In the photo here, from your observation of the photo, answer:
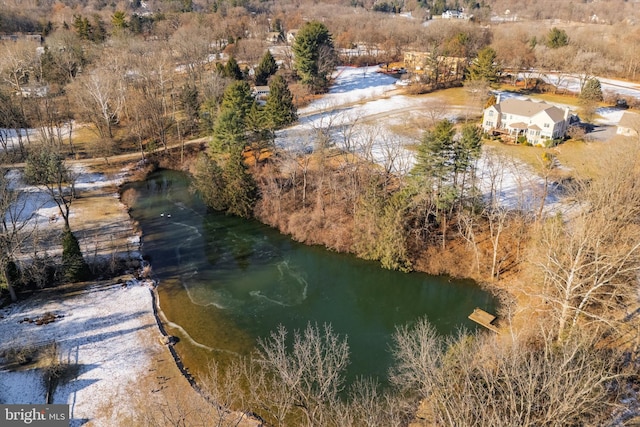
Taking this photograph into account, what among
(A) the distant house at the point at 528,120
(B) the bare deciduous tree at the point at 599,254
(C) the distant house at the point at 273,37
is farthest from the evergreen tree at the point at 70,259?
(C) the distant house at the point at 273,37

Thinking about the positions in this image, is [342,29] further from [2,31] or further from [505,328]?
[505,328]

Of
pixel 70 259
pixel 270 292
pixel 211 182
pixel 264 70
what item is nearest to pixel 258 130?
pixel 211 182

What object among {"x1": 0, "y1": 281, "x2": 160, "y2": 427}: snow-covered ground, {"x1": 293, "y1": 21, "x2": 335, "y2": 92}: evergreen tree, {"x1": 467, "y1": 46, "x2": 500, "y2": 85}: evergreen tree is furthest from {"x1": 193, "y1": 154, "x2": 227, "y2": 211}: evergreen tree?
{"x1": 467, "y1": 46, "x2": 500, "y2": 85}: evergreen tree

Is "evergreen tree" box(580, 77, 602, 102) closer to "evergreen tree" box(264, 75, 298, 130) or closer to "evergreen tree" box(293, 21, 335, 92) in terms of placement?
"evergreen tree" box(264, 75, 298, 130)

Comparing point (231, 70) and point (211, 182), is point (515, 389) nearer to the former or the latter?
point (211, 182)

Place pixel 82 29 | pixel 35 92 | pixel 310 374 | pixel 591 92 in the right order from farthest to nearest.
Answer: pixel 82 29
pixel 35 92
pixel 591 92
pixel 310 374

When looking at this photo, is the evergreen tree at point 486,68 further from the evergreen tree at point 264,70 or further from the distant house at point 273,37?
the distant house at point 273,37
